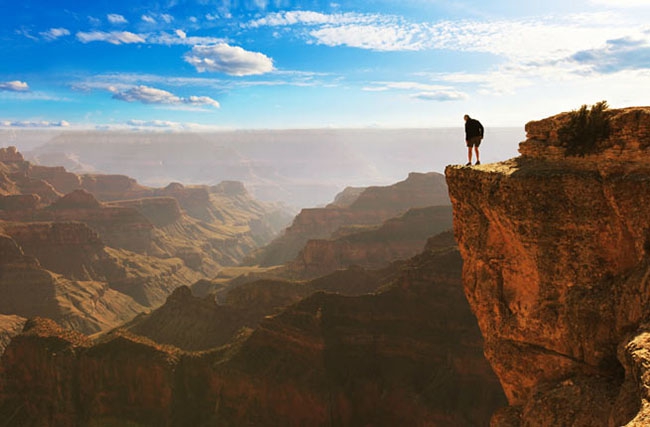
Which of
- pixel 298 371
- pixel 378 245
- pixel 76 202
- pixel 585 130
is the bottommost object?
pixel 298 371

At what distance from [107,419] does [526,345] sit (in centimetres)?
4326

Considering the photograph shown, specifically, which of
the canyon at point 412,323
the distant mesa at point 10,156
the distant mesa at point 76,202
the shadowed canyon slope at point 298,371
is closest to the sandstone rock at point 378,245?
the canyon at point 412,323

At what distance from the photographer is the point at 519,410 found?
1581 centimetres

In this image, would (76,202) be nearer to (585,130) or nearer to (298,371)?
(298,371)

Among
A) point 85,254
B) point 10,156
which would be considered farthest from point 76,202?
point 10,156

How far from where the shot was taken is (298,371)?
42.8 m

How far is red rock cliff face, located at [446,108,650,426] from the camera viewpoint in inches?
499

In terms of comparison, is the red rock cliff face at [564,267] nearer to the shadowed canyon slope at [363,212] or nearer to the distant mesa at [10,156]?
the shadowed canyon slope at [363,212]

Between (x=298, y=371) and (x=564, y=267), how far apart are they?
33.5 m

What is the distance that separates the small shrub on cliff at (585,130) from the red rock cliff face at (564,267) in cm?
27

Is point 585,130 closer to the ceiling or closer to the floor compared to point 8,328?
closer to the ceiling

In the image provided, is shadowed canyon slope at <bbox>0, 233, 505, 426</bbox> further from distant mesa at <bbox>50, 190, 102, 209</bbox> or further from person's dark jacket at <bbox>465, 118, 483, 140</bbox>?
distant mesa at <bbox>50, 190, 102, 209</bbox>

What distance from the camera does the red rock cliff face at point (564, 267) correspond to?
499 inches


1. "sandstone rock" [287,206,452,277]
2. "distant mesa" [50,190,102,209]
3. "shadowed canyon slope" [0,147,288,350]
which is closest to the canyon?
"sandstone rock" [287,206,452,277]
